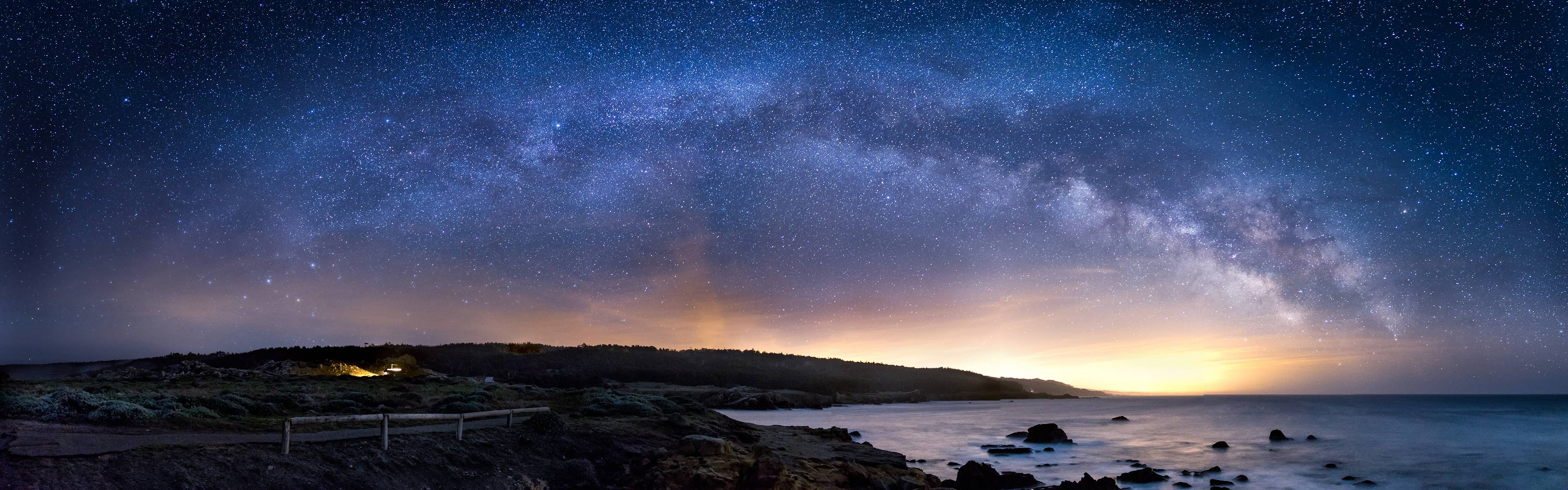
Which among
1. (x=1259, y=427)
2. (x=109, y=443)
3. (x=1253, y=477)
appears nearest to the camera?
(x=109, y=443)

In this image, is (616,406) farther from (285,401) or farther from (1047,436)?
(1047,436)

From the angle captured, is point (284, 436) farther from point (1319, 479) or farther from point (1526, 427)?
point (1526, 427)

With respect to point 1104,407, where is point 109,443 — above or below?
above

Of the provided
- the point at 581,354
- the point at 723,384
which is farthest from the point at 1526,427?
the point at 581,354

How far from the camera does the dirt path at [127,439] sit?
13.2 metres

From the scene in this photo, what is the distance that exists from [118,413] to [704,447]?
13885 mm

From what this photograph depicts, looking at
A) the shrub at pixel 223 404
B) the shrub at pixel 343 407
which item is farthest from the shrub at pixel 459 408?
the shrub at pixel 223 404

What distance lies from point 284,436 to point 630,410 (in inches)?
583

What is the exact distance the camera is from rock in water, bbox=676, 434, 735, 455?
72.6 feet

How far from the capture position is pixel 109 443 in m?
14.3

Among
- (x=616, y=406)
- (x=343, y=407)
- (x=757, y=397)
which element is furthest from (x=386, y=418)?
(x=757, y=397)

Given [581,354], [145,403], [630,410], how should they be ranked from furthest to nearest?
1. [581,354]
2. [630,410]
3. [145,403]

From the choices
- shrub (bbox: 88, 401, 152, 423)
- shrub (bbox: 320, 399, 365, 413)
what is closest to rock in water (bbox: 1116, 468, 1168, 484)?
shrub (bbox: 320, 399, 365, 413)

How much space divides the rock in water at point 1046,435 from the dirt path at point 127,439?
1470 inches
